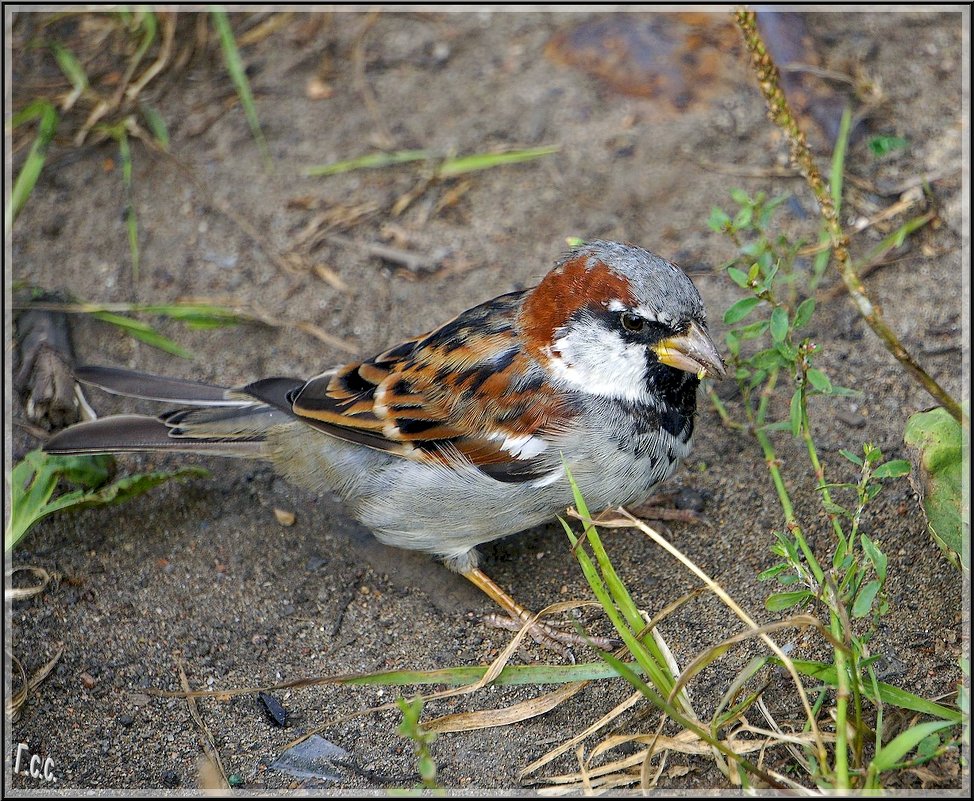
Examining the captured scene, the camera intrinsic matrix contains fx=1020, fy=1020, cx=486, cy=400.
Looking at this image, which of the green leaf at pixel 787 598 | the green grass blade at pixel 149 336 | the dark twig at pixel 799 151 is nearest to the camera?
the green leaf at pixel 787 598

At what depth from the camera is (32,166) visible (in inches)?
201

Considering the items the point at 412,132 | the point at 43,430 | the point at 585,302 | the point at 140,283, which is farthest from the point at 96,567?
the point at 412,132

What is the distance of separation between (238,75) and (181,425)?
2277 mm

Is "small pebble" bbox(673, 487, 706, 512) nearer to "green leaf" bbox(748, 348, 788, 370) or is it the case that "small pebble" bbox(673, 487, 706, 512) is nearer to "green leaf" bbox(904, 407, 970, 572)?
"green leaf" bbox(748, 348, 788, 370)

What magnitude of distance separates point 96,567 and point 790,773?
8.72 feet

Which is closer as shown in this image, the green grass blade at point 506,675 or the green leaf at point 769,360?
the green grass blade at point 506,675

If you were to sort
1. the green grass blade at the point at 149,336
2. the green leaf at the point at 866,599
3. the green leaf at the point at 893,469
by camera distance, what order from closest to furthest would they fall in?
the green leaf at the point at 866,599
the green leaf at the point at 893,469
the green grass blade at the point at 149,336

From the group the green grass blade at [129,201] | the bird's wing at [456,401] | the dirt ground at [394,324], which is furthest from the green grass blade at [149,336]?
the bird's wing at [456,401]

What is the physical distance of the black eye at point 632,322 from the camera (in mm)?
3506

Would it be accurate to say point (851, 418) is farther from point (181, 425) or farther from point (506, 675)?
point (181, 425)

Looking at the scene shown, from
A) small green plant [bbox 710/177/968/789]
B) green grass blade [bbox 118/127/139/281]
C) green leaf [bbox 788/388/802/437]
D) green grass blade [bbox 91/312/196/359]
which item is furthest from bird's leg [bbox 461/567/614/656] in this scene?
green grass blade [bbox 118/127/139/281]

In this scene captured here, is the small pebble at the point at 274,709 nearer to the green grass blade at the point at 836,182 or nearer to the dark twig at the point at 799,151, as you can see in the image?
the dark twig at the point at 799,151

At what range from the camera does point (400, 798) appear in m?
2.68

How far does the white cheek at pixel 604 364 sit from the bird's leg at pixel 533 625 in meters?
0.85
